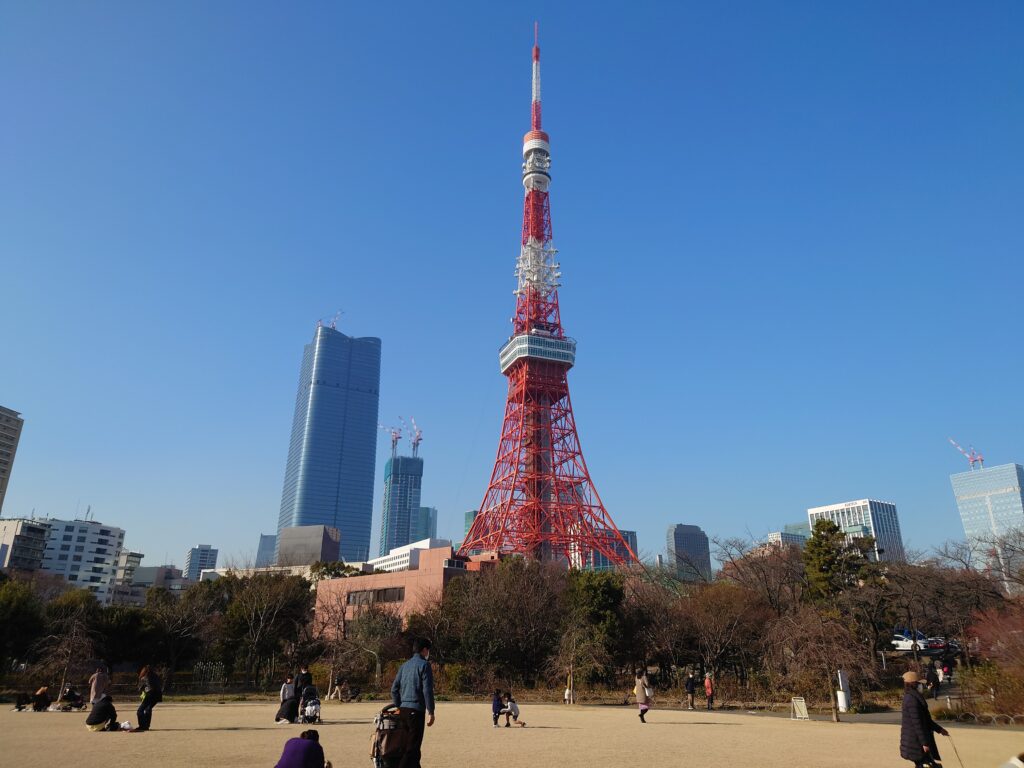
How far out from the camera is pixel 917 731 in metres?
7.98

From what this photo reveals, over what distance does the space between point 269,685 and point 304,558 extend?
76836 millimetres

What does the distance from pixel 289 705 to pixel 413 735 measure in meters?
10.9

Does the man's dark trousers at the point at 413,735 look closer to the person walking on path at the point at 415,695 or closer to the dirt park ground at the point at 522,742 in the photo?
the person walking on path at the point at 415,695

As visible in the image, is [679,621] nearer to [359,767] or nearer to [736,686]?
[736,686]

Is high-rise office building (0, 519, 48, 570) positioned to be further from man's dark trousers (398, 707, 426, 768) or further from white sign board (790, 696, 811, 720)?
man's dark trousers (398, 707, 426, 768)

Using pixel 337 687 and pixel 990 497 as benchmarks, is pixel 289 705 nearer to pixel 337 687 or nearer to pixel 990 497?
pixel 337 687

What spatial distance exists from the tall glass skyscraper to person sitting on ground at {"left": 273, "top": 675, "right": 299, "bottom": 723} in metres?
212

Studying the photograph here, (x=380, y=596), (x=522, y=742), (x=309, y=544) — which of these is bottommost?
(x=522, y=742)

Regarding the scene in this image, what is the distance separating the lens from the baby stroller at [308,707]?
15.9 metres

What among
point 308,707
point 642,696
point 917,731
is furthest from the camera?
point 642,696

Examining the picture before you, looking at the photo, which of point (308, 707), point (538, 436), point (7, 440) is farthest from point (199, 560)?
point (308, 707)

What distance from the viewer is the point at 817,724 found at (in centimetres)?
1720

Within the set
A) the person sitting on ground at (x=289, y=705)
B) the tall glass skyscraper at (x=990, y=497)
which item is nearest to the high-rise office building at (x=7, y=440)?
the person sitting on ground at (x=289, y=705)

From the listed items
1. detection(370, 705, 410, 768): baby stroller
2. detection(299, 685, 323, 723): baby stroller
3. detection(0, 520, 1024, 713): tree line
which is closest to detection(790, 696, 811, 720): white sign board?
detection(0, 520, 1024, 713): tree line
